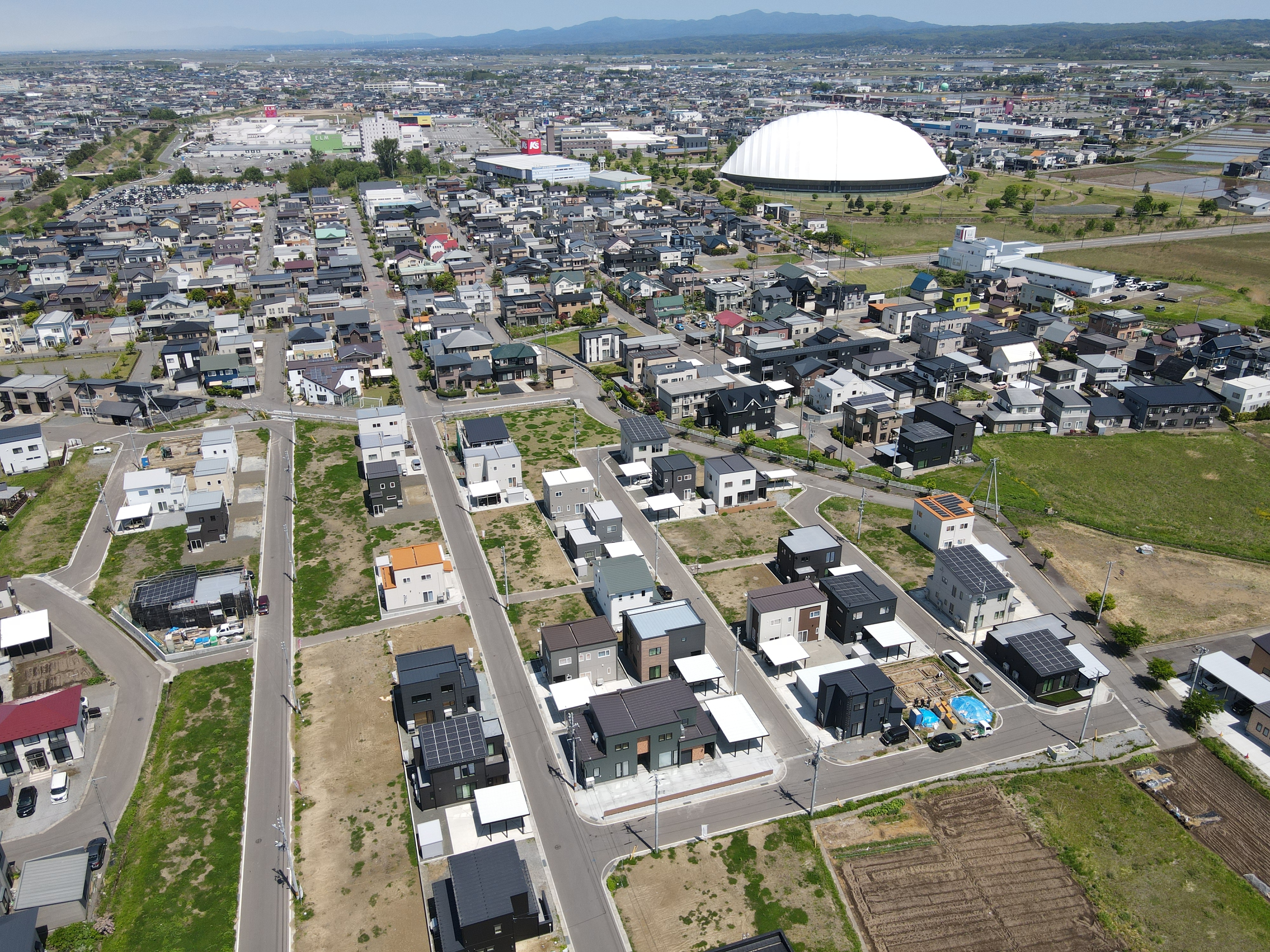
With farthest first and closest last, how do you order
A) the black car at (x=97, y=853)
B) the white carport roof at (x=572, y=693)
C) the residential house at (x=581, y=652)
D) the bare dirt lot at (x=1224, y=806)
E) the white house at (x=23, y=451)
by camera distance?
1. the white house at (x=23, y=451)
2. the residential house at (x=581, y=652)
3. the white carport roof at (x=572, y=693)
4. the bare dirt lot at (x=1224, y=806)
5. the black car at (x=97, y=853)

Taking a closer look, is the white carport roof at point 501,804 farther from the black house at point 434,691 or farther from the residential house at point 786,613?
the residential house at point 786,613

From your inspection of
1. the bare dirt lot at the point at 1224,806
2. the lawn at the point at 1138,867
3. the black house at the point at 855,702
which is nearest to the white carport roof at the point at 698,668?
the black house at the point at 855,702

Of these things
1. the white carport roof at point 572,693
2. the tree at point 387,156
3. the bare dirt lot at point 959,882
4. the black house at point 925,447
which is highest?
the tree at point 387,156

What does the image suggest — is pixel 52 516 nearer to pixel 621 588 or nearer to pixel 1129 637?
pixel 621 588

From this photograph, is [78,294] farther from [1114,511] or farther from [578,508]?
[1114,511]

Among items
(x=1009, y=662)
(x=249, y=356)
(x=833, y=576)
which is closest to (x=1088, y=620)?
(x=1009, y=662)
